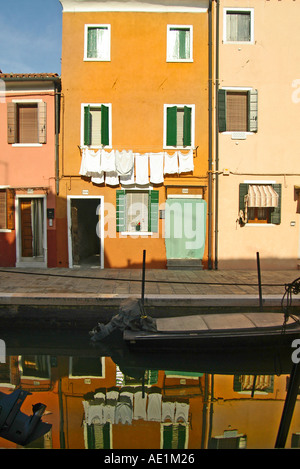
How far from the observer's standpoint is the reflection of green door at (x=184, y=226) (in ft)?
38.6

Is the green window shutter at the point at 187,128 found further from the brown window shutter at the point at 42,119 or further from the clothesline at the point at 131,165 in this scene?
the brown window shutter at the point at 42,119

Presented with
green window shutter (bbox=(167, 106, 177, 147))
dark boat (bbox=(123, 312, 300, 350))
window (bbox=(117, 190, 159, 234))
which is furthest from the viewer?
window (bbox=(117, 190, 159, 234))

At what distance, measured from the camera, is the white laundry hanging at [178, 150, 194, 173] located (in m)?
11.6

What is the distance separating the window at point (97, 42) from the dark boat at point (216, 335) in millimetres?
9897

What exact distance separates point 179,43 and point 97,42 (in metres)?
2.90

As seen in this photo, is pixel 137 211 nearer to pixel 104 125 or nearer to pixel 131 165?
pixel 131 165

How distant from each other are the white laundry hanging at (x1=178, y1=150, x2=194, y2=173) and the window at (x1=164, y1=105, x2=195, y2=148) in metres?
0.36

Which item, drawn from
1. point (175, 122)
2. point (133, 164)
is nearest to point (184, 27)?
point (175, 122)

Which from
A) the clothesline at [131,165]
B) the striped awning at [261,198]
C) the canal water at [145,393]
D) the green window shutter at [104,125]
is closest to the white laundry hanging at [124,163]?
the clothesline at [131,165]

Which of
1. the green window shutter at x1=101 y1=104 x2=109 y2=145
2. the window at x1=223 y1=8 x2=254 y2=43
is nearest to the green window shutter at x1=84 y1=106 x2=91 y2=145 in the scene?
the green window shutter at x1=101 y1=104 x2=109 y2=145

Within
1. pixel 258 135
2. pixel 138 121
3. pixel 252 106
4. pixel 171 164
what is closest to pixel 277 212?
pixel 258 135

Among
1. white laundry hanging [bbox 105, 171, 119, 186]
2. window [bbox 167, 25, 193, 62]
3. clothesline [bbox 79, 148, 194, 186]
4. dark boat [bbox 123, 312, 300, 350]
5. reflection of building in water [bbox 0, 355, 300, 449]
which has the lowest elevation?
reflection of building in water [bbox 0, 355, 300, 449]

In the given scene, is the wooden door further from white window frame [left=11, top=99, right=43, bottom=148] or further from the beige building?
the beige building
